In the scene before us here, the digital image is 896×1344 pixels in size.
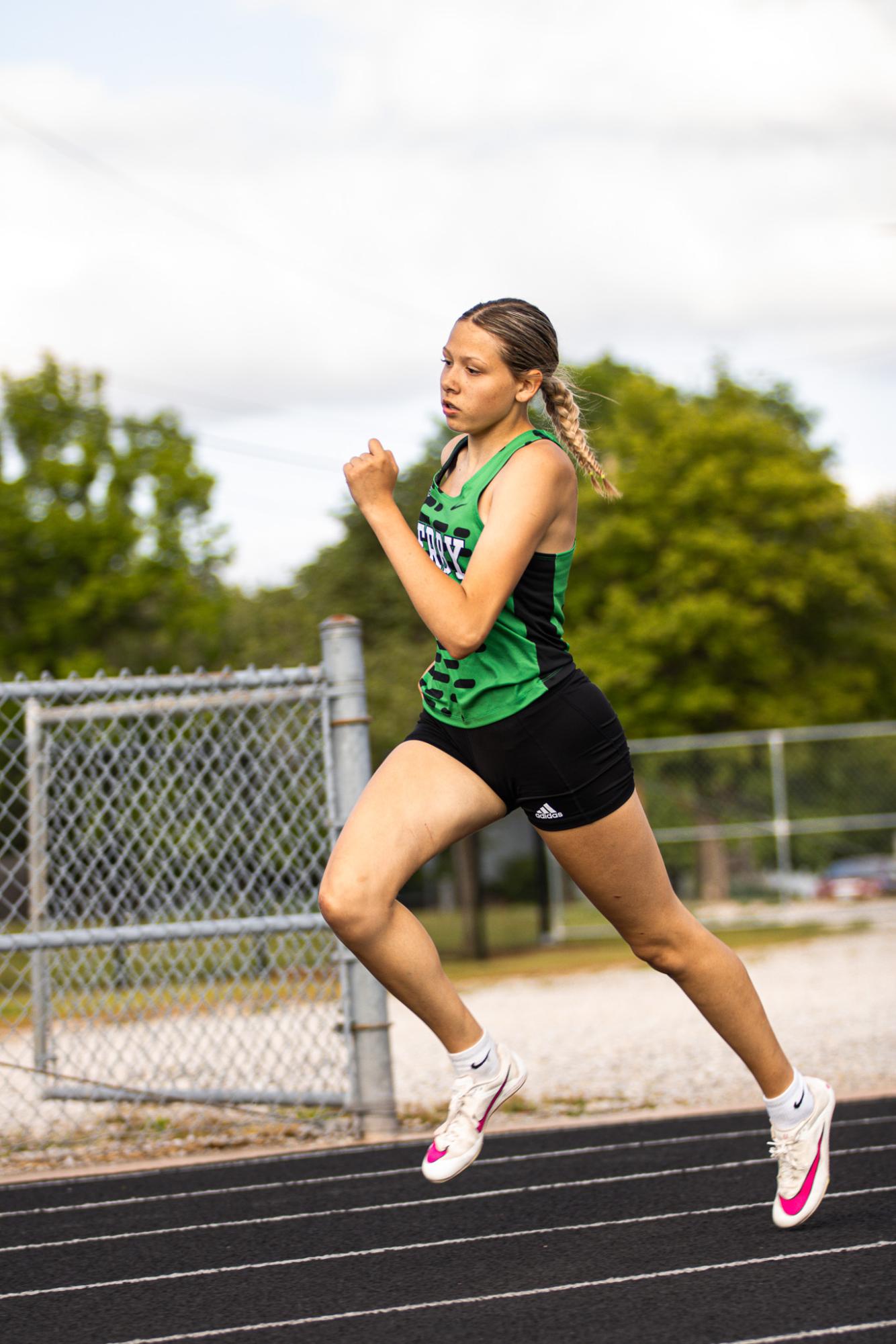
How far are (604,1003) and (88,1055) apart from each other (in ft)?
13.8

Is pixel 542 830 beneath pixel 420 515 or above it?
beneath

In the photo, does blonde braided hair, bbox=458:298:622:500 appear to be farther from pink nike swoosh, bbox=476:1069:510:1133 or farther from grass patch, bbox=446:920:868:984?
grass patch, bbox=446:920:868:984

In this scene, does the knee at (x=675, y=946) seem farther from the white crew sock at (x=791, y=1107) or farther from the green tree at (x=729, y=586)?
the green tree at (x=729, y=586)

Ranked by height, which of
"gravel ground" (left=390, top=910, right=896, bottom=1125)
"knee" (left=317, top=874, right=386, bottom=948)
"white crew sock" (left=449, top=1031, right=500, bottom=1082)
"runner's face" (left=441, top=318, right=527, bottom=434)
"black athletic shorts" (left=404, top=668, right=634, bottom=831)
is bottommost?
"gravel ground" (left=390, top=910, right=896, bottom=1125)

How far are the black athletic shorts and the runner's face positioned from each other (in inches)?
24.2

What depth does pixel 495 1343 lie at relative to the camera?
9.32 feet

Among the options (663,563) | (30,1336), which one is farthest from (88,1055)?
(663,563)

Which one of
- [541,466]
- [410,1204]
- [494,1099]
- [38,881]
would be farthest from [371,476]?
[38,881]

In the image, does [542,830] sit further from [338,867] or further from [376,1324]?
[376,1324]

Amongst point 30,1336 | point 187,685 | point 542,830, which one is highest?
point 187,685

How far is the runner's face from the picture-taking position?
336cm

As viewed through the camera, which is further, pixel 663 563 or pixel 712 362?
pixel 712 362

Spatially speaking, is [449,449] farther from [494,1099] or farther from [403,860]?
[494,1099]

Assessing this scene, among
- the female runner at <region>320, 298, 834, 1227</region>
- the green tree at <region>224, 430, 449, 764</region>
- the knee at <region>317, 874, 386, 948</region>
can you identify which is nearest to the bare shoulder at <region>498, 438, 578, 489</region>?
the female runner at <region>320, 298, 834, 1227</region>
